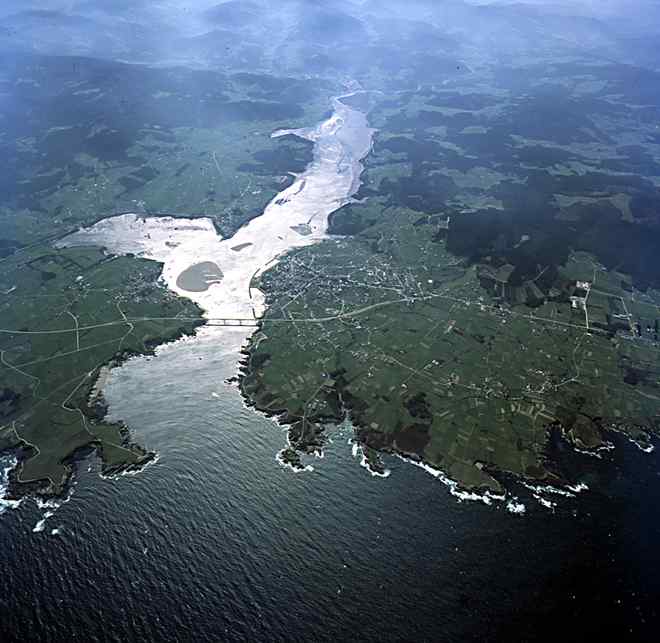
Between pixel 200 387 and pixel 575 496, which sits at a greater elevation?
pixel 575 496

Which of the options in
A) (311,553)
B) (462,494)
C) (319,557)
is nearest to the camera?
(319,557)

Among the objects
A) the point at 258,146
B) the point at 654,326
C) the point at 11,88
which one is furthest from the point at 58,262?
the point at 11,88

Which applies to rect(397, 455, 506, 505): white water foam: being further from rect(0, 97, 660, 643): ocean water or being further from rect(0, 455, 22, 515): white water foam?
rect(0, 455, 22, 515): white water foam

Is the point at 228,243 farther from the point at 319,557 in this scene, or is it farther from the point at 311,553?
the point at 319,557

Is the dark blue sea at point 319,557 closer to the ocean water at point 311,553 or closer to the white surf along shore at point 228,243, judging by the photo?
the ocean water at point 311,553

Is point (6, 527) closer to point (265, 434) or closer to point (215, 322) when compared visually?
point (265, 434)

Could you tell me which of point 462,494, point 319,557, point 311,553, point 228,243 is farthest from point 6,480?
point 228,243

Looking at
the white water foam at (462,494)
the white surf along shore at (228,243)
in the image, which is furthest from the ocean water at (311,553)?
the white surf along shore at (228,243)

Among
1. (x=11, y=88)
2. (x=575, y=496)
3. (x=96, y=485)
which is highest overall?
(x=575, y=496)
